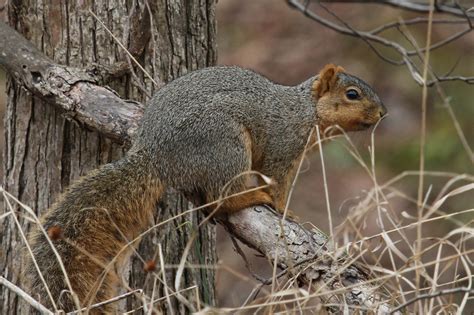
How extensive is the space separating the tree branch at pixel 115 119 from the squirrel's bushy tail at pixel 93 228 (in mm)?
214

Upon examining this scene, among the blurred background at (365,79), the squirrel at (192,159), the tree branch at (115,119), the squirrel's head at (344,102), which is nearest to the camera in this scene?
the tree branch at (115,119)

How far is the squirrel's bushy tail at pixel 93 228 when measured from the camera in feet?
8.20

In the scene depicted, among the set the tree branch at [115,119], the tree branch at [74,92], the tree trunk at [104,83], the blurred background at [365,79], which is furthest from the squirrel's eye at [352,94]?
the blurred background at [365,79]

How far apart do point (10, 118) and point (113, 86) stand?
39cm

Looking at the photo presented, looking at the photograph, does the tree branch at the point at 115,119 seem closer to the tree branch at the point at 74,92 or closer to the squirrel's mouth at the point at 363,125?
the tree branch at the point at 74,92

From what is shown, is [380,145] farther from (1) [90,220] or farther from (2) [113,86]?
(1) [90,220]

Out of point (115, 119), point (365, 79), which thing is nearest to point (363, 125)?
point (115, 119)

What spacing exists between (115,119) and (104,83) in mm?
210

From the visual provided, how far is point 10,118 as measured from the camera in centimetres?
326

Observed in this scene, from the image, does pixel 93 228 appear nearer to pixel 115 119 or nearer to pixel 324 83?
pixel 115 119

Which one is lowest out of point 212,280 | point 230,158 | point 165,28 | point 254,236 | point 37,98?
point 212,280

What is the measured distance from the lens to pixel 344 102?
10.9 ft

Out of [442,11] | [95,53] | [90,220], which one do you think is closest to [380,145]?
[442,11]

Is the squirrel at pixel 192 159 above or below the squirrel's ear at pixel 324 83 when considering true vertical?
below
